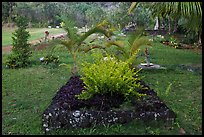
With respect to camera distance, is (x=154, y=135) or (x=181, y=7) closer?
(x=154, y=135)

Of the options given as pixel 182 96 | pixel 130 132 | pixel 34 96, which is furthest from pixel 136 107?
pixel 34 96

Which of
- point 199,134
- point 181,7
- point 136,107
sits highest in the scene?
point 181,7

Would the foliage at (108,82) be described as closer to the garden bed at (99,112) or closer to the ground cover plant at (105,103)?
the ground cover plant at (105,103)

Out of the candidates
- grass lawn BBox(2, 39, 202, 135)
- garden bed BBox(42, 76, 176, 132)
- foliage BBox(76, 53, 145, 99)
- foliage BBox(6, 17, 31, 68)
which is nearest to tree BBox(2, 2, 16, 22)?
grass lawn BBox(2, 39, 202, 135)

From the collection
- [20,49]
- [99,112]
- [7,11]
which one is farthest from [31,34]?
[99,112]

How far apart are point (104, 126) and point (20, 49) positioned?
5067mm

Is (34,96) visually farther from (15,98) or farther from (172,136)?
(172,136)

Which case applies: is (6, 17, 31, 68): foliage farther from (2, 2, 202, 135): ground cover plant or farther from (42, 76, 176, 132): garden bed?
(42, 76, 176, 132): garden bed

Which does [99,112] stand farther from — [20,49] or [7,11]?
[7,11]

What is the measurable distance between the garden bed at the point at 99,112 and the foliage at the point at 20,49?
4144 millimetres

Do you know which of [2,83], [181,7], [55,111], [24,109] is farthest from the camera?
[2,83]

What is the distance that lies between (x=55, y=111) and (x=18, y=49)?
4.74 m

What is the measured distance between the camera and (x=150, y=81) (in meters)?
6.45

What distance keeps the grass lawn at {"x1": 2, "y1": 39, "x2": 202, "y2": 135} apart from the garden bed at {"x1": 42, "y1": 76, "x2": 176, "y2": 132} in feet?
0.27
